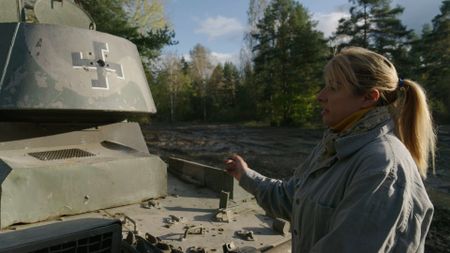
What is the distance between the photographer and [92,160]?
13.0 ft

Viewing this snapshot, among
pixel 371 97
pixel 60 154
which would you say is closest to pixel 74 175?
pixel 60 154

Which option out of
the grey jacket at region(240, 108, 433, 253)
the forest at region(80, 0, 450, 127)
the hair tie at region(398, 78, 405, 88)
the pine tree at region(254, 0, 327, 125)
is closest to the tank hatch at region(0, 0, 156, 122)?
the grey jacket at region(240, 108, 433, 253)

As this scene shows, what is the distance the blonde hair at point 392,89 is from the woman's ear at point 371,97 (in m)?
0.02

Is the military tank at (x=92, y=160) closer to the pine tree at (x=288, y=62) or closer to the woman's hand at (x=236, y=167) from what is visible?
the woman's hand at (x=236, y=167)

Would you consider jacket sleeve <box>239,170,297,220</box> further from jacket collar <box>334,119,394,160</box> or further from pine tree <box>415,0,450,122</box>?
pine tree <box>415,0,450,122</box>

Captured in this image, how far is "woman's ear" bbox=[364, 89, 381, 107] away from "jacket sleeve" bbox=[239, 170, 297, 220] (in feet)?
2.68

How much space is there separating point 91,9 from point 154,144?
682 cm

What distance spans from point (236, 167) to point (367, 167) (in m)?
1.22

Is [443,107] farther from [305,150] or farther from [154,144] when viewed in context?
[154,144]

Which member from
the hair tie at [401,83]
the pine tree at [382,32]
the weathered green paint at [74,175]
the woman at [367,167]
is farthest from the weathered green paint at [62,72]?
the pine tree at [382,32]

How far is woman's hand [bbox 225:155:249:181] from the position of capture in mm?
2711

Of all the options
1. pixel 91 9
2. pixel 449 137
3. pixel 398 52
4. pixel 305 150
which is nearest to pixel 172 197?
pixel 305 150

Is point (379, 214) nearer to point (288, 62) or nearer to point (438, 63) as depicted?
point (288, 62)

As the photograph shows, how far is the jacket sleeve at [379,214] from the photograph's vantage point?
1.55m
